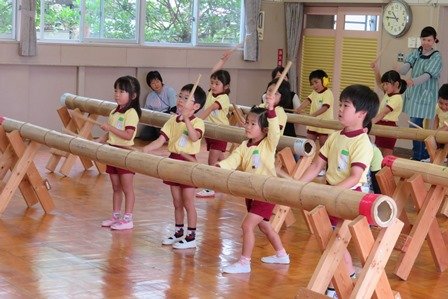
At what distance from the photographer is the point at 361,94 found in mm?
5031

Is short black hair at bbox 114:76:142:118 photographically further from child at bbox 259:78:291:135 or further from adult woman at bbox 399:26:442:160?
adult woman at bbox 399:26:442:160

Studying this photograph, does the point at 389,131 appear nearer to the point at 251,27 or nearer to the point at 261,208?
the point at 261,208

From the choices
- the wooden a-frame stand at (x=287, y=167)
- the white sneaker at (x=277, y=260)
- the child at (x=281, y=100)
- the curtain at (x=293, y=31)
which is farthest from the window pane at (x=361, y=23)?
the white sneaker at (x=277, y=260)

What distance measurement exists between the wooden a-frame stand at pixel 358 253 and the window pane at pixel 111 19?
25.6ft

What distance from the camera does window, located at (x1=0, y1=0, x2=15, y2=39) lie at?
1119cm

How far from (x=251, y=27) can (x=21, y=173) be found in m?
6.67

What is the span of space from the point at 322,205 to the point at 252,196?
0.54 metres

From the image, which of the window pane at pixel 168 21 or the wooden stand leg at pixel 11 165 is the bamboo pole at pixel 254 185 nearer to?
the wooden stand leg at pixel 11 165

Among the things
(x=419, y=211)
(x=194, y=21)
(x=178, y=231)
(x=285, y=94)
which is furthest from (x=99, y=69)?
(x=419, y=211)

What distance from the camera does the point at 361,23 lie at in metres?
12.6

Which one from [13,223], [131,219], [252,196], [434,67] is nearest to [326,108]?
[434,67]

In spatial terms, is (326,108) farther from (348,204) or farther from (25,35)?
(348,204)

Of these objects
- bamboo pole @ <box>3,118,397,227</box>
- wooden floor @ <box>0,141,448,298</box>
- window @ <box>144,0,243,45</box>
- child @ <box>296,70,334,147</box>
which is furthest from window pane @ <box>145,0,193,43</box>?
bamboo pole @ <box>3,118,397,227</box>

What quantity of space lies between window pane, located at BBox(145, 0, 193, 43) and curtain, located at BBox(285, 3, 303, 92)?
145cm
